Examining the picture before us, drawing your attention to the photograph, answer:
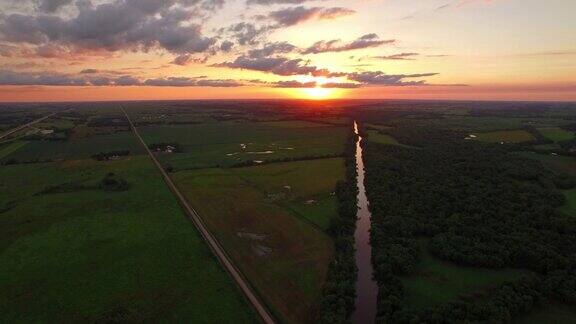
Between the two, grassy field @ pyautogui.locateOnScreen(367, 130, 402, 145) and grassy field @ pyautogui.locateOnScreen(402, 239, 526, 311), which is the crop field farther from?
grassy field @ pyautogui.locateOnScreen(402, 239, 526, 311)

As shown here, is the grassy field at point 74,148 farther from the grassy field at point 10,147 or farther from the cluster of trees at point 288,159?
the cluster of trees at point 288,159

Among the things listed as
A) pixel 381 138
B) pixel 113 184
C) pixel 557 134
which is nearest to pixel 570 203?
pixel 381 138

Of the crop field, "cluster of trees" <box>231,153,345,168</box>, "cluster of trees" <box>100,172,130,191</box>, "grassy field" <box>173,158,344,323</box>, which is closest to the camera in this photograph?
"grassy field" <box>173,158,344,323</box>

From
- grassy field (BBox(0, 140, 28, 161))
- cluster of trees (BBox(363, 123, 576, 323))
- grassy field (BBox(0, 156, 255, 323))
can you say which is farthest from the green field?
grassy field (BBox(0, 140, 28, 161))

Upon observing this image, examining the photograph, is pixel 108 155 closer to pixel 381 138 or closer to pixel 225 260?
pixel 225 260

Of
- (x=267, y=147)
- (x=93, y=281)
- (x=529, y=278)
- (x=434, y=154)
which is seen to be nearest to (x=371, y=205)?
(x=529, y=278)

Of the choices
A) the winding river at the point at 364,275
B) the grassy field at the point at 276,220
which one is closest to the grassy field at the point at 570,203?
the winding river at the point at 364,275

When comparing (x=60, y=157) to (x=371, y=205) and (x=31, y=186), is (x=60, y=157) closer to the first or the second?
(x=31, y=186)
